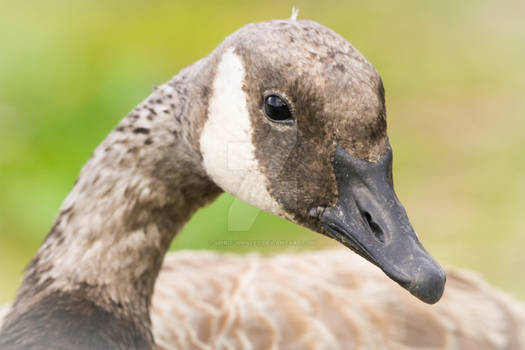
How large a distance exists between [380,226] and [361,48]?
5668 millimetres

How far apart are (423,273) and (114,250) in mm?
1049

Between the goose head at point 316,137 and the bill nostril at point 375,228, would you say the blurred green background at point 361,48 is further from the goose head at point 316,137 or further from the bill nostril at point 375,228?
the bill nostril at point 375,228

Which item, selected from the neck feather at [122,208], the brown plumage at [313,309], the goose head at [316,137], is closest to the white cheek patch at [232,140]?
the goose head at [316,137]

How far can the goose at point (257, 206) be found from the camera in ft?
6.47

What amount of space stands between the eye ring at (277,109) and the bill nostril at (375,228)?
33 centimetres

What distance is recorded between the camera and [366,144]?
1.97 m

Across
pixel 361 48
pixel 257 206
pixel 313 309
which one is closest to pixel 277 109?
pixel 257 206

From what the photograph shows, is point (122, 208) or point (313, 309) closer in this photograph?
point (122, 208)

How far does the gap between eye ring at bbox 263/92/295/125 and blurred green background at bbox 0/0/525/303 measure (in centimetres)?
145

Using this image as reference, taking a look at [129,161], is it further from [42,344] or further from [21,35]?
[21,35]

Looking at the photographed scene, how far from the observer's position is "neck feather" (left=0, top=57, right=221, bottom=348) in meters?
2.37

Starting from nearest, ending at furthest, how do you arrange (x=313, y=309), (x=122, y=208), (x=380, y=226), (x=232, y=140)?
(x=380, y=226) < (x=232, y=140) < (x=122, y=208) < (x=313, y=309)

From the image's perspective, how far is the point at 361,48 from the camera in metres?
7.41

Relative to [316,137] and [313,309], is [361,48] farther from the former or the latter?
[316,137]
